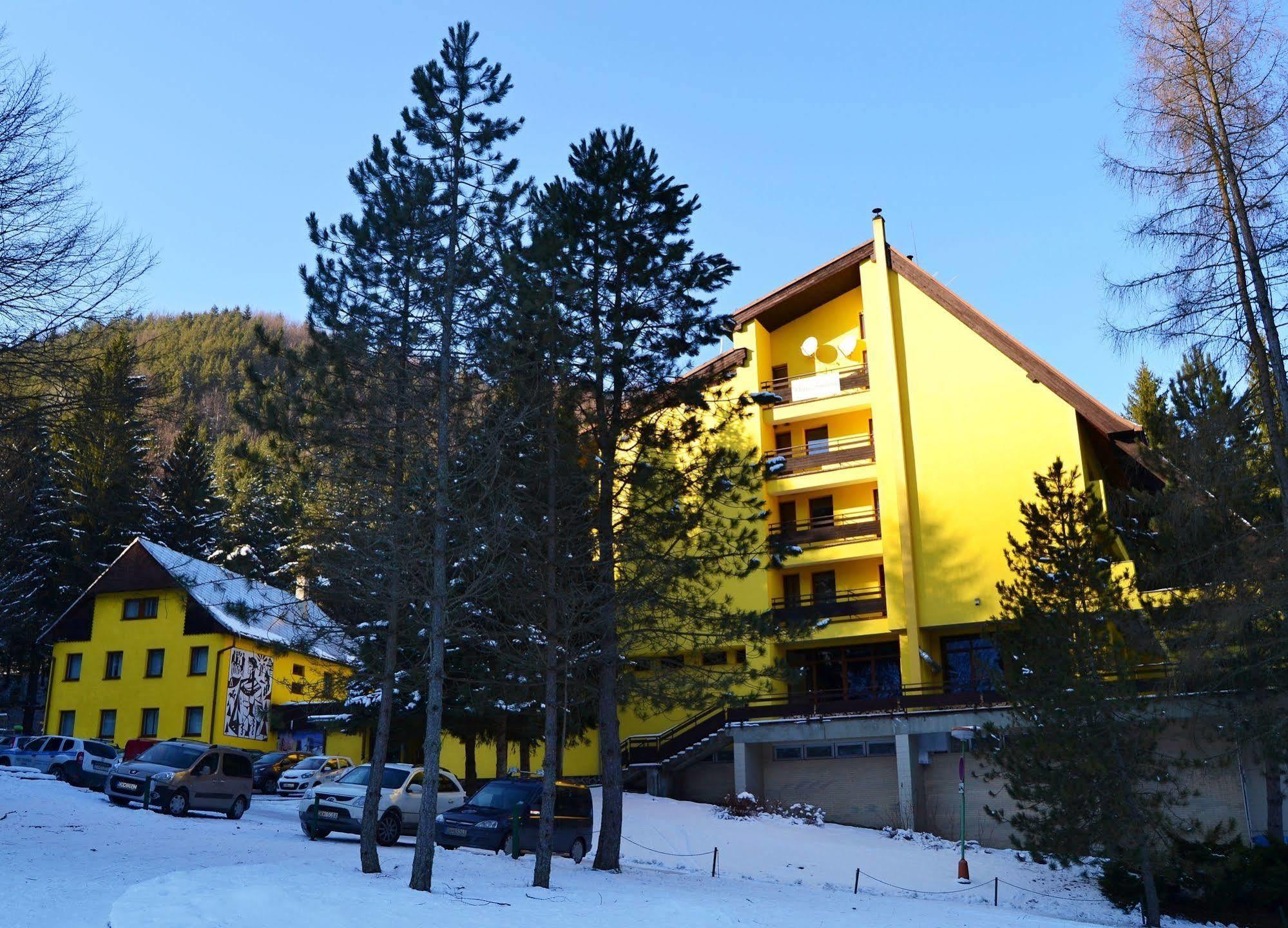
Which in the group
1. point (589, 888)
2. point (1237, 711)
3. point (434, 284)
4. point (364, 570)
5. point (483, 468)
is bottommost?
point (589, 888)

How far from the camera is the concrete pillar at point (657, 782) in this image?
3619 cm

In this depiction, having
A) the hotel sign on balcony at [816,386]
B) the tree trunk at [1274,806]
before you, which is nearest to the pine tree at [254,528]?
the hotel sign on balcony at [816,386]

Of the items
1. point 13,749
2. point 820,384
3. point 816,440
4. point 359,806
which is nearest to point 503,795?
point 359,806

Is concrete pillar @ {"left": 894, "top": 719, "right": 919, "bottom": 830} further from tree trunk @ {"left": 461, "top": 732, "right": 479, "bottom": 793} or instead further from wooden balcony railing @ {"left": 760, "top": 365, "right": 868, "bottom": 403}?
tree trunk @ {"left": 461, "top": 732, "right": 479, "bottom": 793}

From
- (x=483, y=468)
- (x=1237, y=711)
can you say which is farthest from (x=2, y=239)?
(x=1237, y=711)

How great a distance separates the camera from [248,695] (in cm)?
4494

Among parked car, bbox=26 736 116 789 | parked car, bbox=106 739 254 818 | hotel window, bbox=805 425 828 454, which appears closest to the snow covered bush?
hotel window, bbox=805 425 828 454

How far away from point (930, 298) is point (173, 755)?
28269 mm

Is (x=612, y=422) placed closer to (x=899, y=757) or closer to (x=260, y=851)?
(x=260, y=851)

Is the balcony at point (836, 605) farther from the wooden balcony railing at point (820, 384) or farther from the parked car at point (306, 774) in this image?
the parked car at point (306, 774)

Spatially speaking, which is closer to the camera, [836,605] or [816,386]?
[836,605]

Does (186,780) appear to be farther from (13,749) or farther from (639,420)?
(13,749)

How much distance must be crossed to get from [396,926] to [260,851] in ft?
25.8

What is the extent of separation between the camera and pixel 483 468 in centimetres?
1625
